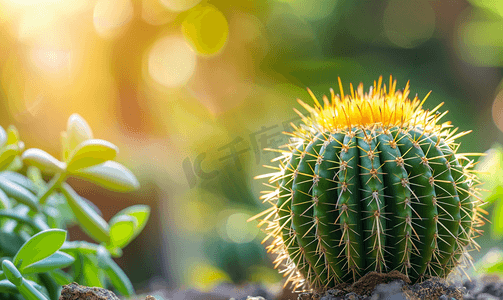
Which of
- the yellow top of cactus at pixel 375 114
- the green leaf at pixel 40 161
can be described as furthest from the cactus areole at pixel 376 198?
the green leaf at pixel 40 161

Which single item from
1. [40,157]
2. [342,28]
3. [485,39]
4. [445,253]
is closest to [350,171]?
[445,253]

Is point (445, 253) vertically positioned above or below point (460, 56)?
below

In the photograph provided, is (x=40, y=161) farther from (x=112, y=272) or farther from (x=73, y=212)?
(x=112, y=272)

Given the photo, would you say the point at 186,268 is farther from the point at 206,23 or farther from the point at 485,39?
the point at 485,39

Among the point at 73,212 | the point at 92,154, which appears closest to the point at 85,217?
the point at 73,212

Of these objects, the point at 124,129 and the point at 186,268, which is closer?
the point at 186,268

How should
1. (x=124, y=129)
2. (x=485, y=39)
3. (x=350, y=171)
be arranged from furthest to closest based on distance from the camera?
(x=485, y=39) < (x=124, y=129) < (x=350, y=171)

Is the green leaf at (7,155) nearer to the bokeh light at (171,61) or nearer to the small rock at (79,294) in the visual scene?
the small rock at (79,294)

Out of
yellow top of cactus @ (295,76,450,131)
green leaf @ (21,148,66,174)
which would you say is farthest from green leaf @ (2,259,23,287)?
yellow top of cactus @ (295,76,450,131)
